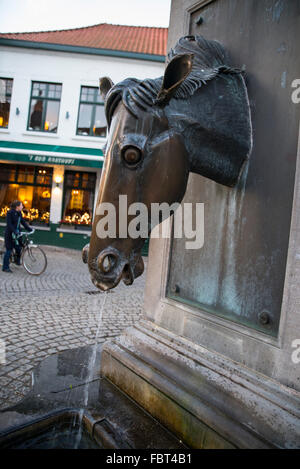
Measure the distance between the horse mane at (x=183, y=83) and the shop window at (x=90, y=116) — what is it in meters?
14.5

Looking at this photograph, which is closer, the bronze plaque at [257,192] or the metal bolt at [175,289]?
the bronze plaque at [257,192]

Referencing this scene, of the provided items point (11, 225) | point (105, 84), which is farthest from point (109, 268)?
point (11, 225)

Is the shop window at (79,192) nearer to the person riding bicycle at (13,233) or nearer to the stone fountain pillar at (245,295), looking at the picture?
the person riding bicycle at (13,233)

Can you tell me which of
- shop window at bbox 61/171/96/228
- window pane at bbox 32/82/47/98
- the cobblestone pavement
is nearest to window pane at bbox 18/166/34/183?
shop window at bbox 61/171/96/228

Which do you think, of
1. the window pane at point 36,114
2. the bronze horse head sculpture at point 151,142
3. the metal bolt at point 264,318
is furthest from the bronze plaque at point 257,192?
the window pane at point 36,114

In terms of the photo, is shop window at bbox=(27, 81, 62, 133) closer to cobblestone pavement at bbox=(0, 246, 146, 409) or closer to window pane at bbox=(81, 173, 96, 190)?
window pane at bbox=(81, 173, 96, 190)

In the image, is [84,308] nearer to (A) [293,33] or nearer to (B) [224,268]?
(B) [224,268]

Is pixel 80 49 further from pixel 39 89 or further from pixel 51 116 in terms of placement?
pixel 51 116

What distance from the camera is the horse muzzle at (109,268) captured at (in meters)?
1.49

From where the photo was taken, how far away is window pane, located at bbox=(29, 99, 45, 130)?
15875mm

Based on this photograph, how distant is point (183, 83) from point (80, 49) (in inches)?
646

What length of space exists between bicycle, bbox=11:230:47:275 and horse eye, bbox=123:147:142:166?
7717mm

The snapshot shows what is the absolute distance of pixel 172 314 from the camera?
2195 mm

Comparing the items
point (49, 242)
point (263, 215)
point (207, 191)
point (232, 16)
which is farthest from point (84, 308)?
point (49, 242)
